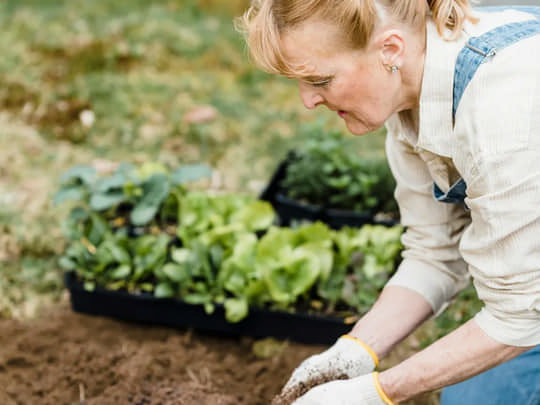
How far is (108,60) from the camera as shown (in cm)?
437

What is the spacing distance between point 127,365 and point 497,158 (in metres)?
1.41

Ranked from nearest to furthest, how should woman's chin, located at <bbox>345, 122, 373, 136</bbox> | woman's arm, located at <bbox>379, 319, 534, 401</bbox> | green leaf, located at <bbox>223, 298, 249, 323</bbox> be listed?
woman's arm, located at <bbox>379, 319, 534, 401</bbox> < woman's chin, located at <bbox>345, 122, 373, 136</bbox> < green leaf, located at <bbox>223, 298, 249, 323</bbox>

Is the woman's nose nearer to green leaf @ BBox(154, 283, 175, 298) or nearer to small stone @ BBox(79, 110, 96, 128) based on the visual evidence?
green leaf @ BBox(154, 283, 175, 298)

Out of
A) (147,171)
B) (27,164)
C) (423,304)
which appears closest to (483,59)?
(423,304)

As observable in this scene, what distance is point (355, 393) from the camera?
4.50ft

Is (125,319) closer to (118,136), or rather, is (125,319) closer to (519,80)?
(118,136)

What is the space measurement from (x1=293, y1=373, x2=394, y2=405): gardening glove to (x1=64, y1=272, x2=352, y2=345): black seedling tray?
2.42 feet

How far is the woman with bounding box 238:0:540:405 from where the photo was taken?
1.17m

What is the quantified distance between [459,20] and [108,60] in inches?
141

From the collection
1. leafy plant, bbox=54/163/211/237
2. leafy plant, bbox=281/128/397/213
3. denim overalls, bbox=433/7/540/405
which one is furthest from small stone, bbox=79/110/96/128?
denim overalls, bbox=433/7/540/405

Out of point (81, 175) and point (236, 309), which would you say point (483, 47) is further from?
point (81, 175)

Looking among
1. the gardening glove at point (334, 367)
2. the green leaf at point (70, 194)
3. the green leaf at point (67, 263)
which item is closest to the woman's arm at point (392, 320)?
the gardening glove at point (334, 367)

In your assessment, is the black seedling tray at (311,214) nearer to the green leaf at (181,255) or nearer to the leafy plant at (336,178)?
the leafy plant at (336,178)

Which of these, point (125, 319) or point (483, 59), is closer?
point (483, 59)
